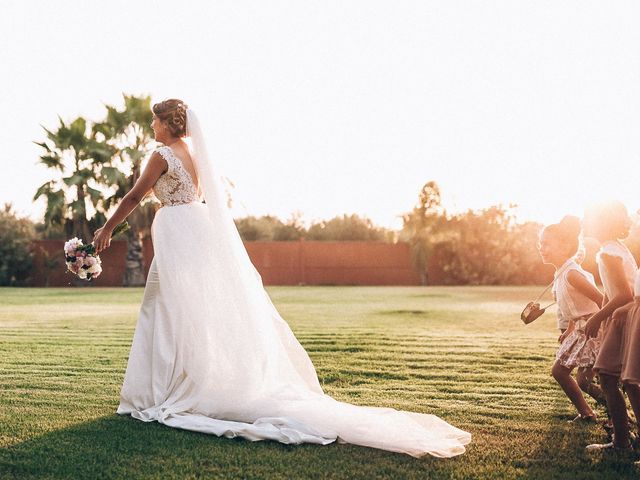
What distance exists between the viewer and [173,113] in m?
5.04

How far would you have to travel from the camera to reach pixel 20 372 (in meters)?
6.59

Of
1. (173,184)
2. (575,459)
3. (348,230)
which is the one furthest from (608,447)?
(348,230)

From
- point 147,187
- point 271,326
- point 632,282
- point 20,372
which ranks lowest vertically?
point 20,372

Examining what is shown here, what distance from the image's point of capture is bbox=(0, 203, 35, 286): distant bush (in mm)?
30281

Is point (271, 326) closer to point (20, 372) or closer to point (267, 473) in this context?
point (267, 473)

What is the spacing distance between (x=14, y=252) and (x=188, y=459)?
2931cm

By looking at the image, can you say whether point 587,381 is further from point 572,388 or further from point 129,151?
point 129,151

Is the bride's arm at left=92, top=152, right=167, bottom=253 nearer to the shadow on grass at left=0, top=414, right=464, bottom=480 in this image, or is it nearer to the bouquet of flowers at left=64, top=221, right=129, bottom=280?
the bouquet of flowers at left=64, top=221, right=129, bottom=280

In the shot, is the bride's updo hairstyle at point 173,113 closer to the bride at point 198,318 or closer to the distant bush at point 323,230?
the bride at point 198,318

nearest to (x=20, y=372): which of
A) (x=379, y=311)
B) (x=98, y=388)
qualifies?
(x=98, y=388)

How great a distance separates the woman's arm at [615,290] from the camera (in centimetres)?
393

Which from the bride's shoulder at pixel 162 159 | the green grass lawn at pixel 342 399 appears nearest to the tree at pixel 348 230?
the green grass lawn at pixel 342 399

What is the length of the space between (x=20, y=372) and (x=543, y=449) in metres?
4.68

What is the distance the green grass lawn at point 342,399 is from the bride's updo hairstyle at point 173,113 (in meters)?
1.97
